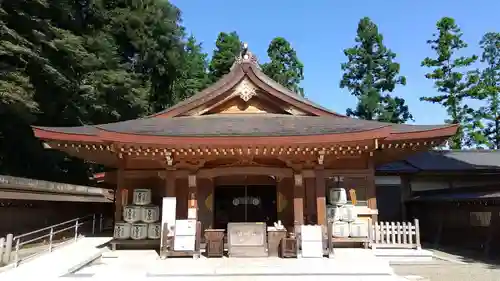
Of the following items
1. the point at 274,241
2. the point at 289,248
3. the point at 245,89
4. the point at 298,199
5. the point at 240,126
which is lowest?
the point at 289,248

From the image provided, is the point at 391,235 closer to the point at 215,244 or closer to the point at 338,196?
the point at 338,196

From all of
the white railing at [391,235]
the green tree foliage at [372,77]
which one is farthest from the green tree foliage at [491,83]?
the white railing at [391,235]

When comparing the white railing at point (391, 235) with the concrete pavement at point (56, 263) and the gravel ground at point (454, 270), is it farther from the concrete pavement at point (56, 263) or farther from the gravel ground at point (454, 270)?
the concrete pavement at point (56, 263)

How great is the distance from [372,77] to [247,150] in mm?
32461

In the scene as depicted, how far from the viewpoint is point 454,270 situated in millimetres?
9789

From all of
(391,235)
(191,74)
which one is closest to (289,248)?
(391,235)

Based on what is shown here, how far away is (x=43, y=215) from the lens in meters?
13.9

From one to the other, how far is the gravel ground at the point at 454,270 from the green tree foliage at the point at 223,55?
32935mm

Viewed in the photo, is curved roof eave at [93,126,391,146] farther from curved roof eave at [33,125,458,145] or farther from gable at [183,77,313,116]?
gable at [183,77,313,116]

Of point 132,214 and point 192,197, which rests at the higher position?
point 192,197

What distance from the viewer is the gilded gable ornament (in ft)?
42.3

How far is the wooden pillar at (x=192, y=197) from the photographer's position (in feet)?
36.2

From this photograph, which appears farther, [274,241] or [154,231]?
[154,231]

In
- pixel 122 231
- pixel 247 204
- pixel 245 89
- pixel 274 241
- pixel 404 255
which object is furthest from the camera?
pixel 245 89
